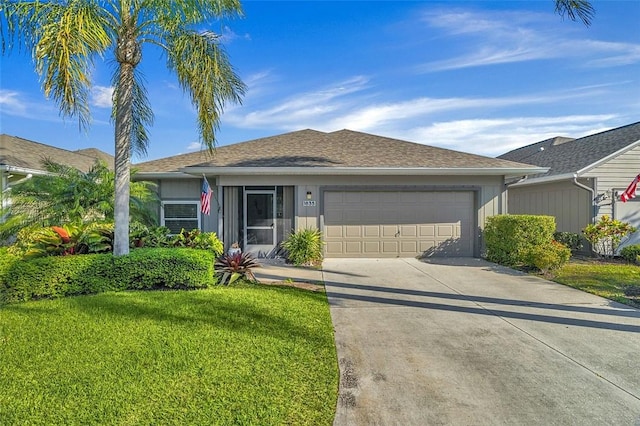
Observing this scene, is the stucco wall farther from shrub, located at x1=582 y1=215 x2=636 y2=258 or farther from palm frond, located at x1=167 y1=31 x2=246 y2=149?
palm frond, located at x1=167 y1=31 x2=246 y2=149

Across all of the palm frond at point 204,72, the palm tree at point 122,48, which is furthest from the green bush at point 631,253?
the palm frond at point 204,72

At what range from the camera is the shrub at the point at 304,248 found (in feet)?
32.8

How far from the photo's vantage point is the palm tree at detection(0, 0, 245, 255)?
5.10 m

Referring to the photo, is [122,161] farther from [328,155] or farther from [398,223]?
[398,223]

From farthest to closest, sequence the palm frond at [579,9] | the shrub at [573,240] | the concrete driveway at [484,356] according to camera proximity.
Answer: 1. the shrub at [573,240]
2. the palm frond at [579,9]
3. the concrete driveway at [484,356]

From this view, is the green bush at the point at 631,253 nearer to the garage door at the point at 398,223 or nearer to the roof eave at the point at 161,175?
the garage door at the point at 398,223

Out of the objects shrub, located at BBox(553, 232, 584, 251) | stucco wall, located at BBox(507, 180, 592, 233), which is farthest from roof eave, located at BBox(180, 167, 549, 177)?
shrub, located at BBox(553, 232, 584, 251)

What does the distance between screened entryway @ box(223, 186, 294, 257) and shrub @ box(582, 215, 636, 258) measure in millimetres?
9350

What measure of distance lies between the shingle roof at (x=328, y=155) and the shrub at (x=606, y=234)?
121 inches

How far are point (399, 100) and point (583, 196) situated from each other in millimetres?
7182

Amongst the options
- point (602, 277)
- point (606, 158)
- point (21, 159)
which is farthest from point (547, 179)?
point (21, 159)

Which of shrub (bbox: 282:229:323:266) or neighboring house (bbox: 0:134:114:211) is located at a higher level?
neighboring house (bbox: 0:134:114:211)

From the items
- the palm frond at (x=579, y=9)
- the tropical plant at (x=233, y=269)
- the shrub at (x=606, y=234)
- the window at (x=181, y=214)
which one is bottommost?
the tropical plant at (x=233, y=269)

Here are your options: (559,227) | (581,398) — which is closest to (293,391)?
(581,398)
